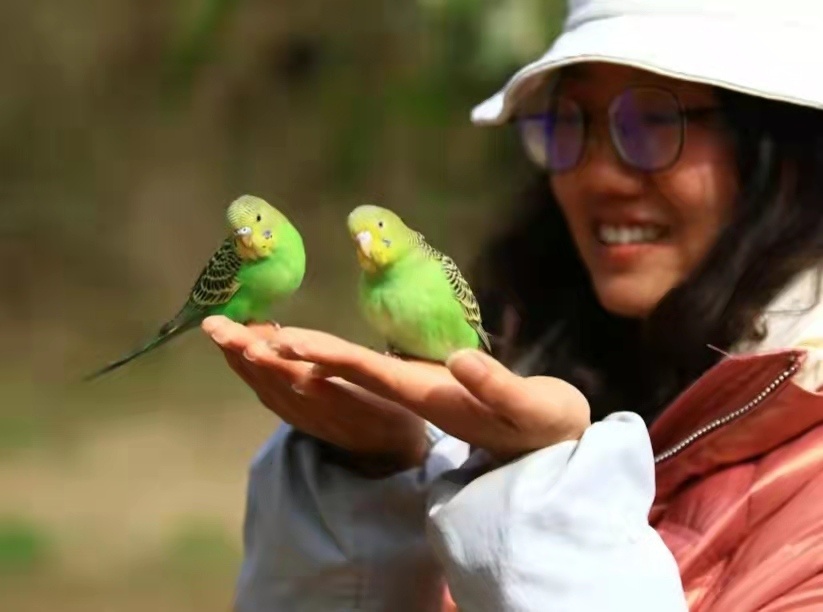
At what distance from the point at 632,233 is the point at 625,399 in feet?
0.51

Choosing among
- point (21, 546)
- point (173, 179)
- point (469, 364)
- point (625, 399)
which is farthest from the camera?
point (173, 179)

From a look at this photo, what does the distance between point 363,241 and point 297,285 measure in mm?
93

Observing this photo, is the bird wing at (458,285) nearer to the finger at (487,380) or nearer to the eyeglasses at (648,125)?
the finger at (487,380)

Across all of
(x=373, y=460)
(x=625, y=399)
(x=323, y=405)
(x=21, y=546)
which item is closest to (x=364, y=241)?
(x=323, y=405)

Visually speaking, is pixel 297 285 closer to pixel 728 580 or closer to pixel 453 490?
pixel 453 490

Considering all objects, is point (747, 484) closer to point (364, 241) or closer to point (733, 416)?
point (733, 416)

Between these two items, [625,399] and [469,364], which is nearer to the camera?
[469,364]

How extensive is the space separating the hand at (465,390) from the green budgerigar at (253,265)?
88 millimetres

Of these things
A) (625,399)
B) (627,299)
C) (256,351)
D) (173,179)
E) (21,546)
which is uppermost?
(256,351)

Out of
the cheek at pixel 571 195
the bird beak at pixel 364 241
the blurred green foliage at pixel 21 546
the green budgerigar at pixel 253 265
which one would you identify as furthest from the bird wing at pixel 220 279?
the blurred green foliage at pixel 21 546

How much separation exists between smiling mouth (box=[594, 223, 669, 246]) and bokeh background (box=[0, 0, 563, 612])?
2178mm

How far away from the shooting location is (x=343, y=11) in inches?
138

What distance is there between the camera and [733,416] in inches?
33.5

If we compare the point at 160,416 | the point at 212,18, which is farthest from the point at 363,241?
the point at 212,18
